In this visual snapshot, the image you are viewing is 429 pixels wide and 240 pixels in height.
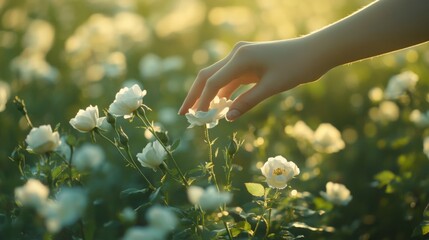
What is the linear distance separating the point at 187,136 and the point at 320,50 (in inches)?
68.5

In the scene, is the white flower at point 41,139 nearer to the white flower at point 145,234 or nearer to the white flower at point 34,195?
the white flower at point 34,195

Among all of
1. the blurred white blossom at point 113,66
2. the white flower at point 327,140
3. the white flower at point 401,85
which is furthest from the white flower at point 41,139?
the blurred white blossom at point 113,66

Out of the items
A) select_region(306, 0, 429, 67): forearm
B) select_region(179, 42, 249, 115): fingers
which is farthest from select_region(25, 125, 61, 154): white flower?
select_region(306, 0, 429, 67): forearm

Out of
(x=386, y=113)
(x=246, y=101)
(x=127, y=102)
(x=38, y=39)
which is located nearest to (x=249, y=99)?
(x=246, y=101)

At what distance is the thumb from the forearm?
20 centimetres

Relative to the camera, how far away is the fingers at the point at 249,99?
1775 millimetres

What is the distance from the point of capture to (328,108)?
4.37m

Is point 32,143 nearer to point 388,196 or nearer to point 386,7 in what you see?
point 386,7

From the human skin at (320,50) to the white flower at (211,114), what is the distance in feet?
0.11

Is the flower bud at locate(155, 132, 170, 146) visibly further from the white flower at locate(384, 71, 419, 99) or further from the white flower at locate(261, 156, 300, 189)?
the white flower at locate(384, 71, 419, 99)

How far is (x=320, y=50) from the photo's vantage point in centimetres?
184

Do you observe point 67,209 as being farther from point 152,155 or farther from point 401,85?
point 401,85

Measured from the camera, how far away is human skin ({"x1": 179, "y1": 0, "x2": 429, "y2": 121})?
5.92 feet

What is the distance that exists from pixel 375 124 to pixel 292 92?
1.73 feet
